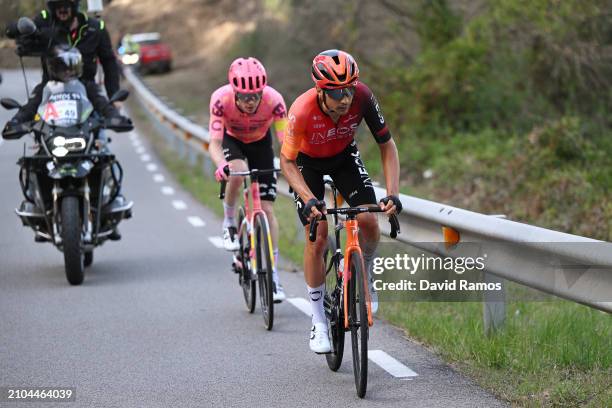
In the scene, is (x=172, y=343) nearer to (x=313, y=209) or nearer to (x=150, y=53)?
(x=313, y=209)

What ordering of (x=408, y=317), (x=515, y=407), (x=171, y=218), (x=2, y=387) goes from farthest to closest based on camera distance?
(x=171, y=218), (x=408, y=317), (x=2, y=387), (x=515, y=407)

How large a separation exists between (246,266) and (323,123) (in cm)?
242

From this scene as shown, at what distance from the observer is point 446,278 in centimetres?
967

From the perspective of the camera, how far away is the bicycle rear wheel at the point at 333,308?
6.66 meters

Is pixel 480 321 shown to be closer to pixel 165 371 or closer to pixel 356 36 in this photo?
pixel 165 371

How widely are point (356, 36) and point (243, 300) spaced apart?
15.4 m

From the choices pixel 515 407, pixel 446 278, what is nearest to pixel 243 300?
pixel 446 278

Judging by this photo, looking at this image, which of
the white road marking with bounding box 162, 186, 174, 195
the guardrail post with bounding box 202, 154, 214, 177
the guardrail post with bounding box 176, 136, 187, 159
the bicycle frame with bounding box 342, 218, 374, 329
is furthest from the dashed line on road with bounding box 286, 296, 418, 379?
the guardrail post with bounding box 176, 136, 187, 159

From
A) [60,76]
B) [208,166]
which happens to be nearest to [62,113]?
[60,76]

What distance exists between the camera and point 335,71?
6312 millimetres

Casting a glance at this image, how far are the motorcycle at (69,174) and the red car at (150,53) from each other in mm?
39525

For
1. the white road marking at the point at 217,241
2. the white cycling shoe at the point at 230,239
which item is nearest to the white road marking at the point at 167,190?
the white road marking at the point at 217,241

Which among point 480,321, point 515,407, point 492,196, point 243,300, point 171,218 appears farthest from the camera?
point 492,196

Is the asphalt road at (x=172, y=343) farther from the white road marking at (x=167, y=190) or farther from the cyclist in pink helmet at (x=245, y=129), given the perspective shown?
the white road marking at (x=167, y=190)
